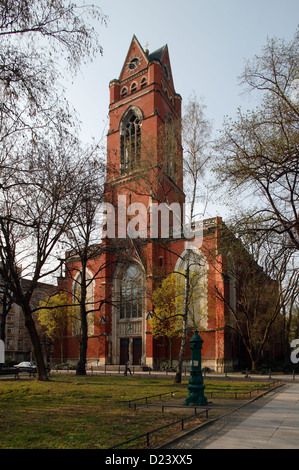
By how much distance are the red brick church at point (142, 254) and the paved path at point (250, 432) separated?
597 inches

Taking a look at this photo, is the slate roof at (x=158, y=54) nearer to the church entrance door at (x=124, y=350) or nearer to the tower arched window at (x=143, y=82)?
the tower arched window at (x=143, y=82)

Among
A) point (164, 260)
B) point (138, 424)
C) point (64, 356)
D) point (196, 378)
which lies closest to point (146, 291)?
point (164, 260)

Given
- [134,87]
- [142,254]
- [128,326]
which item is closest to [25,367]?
[128,326]

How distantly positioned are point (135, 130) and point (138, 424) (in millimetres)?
43711

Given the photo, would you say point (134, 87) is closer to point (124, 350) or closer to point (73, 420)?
point (124, 350)

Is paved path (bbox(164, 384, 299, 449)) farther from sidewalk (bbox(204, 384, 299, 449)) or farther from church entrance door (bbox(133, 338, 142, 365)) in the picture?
church entrance door (bbox(133, 338, 142, 365))

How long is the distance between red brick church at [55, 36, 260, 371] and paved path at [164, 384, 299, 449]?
49.8 feet

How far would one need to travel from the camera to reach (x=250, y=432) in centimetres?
865

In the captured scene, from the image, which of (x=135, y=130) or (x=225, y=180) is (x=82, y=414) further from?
(x=135, y=130)

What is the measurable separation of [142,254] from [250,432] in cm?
3534

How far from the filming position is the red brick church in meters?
31.2

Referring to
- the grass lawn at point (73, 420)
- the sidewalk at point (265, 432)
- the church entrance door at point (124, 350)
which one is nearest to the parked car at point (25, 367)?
the church entrance door at point (124, 350)

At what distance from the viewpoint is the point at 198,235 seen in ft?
129

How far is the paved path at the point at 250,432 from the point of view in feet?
24.6
